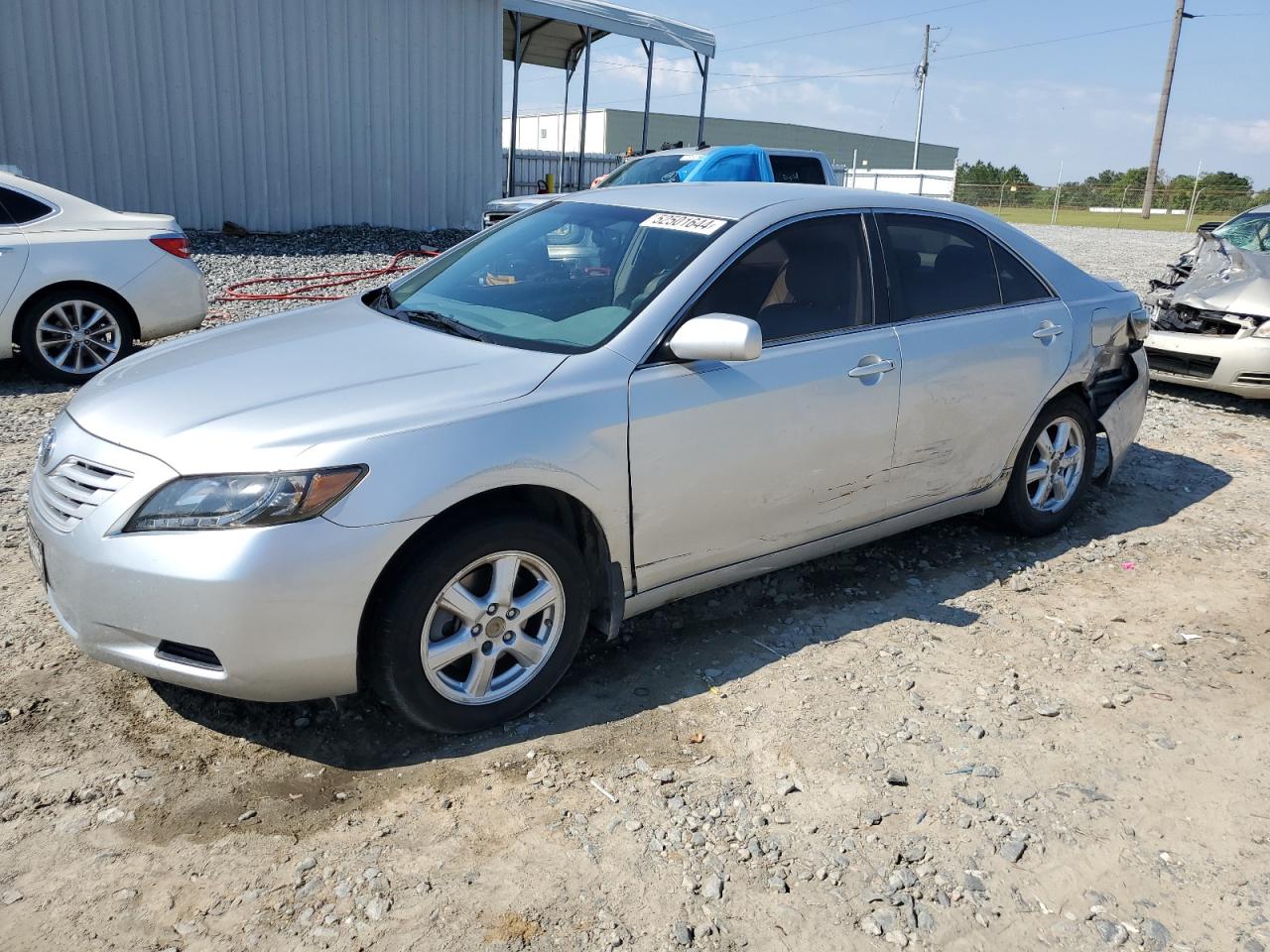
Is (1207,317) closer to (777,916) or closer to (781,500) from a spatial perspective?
(781,500)

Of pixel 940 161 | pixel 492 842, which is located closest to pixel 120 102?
pixel 492 842

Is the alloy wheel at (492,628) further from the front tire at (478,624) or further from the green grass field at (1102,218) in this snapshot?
the green grass field at (1102,218)

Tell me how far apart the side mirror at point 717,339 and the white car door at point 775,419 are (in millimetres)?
105

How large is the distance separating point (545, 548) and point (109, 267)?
18.9ft

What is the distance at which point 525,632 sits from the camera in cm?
330

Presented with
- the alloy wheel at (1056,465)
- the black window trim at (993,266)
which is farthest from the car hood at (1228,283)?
the black window trim at (993,266)

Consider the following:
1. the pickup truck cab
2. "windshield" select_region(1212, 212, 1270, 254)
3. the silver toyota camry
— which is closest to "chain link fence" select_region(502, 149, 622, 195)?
the pickup truck cab

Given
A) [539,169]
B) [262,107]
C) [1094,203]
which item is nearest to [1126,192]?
[1094,203]

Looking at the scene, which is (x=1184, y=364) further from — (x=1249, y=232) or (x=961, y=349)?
(x=961, y=349)

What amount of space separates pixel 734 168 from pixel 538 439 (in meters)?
10.3

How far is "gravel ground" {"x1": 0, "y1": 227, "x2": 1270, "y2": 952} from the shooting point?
2525mm

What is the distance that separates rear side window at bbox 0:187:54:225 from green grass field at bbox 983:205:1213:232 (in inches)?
Result: 1593

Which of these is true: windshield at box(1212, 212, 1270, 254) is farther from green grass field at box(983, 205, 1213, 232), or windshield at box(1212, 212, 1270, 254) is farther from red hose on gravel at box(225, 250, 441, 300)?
green grass field at box(983, 205, 1213, 232)

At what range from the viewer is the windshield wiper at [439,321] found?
3.58 m
